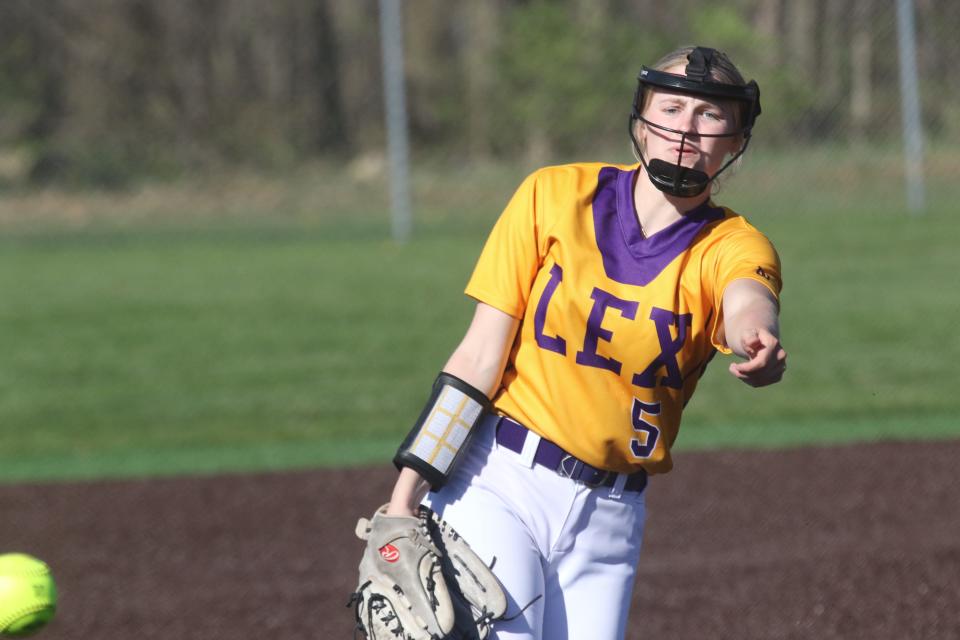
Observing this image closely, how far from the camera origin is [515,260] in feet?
9.80

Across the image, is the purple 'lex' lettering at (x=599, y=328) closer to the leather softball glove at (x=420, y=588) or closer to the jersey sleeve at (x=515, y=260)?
the jersey sleeve at (x=515, y=260)

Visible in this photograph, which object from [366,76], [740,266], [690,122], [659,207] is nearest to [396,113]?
[366,76]

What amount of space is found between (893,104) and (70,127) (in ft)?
34.0

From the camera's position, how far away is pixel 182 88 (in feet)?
60.5

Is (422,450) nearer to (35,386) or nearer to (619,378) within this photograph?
(619,378)

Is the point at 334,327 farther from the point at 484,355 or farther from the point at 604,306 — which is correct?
the point at 604,306

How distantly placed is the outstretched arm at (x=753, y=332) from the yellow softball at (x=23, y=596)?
222 cm

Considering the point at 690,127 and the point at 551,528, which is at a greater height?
the point at 690,127

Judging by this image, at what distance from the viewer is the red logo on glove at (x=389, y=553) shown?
2848mm

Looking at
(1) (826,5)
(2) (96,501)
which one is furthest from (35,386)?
(1) (826,5)

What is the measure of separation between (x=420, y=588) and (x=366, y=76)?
51.6ft

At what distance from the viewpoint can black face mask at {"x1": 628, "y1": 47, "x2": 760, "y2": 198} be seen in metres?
2.90

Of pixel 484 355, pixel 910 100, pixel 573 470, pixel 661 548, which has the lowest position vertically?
pixel 910 100

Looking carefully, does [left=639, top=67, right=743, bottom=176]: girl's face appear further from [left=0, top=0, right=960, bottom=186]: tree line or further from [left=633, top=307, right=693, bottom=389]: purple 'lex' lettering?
[left=0, top=0, right=960, bottom=186]: tree line
